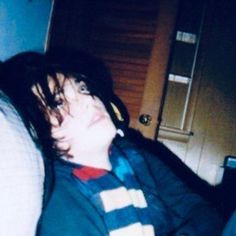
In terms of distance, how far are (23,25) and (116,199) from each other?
39.1 inches

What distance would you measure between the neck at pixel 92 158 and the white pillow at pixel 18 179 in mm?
265

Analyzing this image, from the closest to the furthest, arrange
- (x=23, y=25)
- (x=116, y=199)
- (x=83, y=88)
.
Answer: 1. (x=116, y=199)
2. (x=83, y=88)
3. (x=23, y=25)

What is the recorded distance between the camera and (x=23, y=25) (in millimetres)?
1614

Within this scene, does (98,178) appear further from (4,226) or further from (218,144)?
(218,144)

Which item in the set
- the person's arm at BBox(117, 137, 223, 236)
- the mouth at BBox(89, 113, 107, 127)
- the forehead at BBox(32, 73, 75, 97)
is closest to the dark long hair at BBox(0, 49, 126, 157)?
the forehead at BBox(32, 73, 75, 97)

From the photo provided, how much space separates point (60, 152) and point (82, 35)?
40.1 inches

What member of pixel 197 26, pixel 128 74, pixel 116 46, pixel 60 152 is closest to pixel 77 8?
pixel 116 46

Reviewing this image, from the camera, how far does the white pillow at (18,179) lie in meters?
0.64

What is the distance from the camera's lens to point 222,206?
7.42ft

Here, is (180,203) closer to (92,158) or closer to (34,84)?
(92,158)

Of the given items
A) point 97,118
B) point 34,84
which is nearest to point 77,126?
point 97,118

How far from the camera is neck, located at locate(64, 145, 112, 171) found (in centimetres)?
101

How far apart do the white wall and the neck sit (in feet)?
2.19

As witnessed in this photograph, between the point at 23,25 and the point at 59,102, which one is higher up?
the point at 23,25
